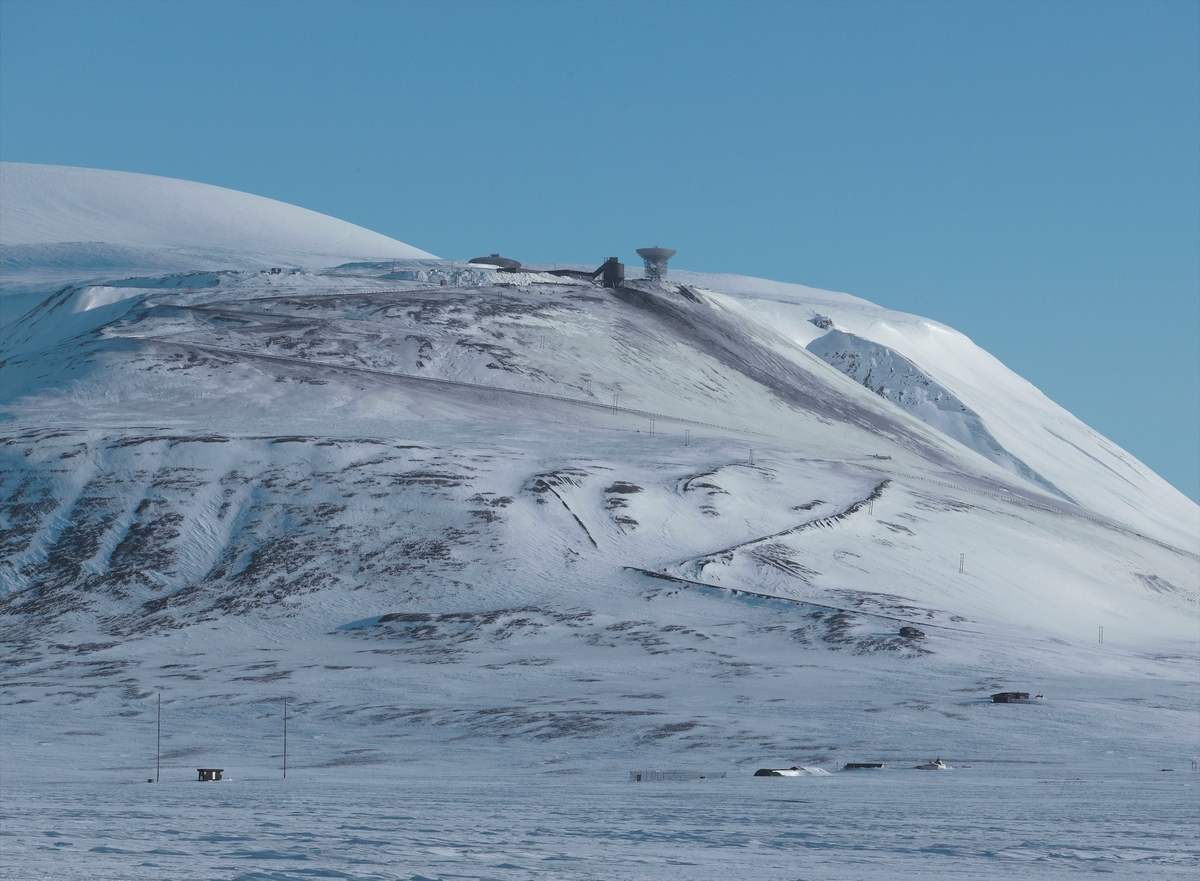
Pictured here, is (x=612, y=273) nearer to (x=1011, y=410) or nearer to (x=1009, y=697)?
(x=1011, y=410)

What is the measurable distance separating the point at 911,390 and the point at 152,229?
87.9m

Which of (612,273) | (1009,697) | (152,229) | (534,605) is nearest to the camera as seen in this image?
(1009,697)

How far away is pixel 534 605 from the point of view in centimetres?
6762

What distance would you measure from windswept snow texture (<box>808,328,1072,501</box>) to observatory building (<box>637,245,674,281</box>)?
2119 cm

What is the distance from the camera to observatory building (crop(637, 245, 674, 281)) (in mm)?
153000

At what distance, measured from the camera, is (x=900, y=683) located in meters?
54.1

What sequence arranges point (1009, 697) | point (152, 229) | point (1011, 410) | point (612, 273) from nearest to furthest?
point (1009, 697) → point (612, 273) → point (1011, 410) → point (152, 229)

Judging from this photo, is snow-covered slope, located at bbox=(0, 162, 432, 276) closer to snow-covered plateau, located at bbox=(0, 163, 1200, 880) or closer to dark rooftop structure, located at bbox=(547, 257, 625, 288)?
snow-covered plateau, located at bbox=(0, 163, 1200, 880)

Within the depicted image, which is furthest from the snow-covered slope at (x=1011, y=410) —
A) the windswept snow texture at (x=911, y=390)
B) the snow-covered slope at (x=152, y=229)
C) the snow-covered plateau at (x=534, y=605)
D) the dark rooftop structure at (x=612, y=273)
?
the snow-covered slope at (x=152, y=229)

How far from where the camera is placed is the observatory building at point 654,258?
153000mm

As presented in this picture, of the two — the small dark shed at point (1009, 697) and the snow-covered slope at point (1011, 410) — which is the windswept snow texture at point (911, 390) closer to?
the snow-covered slope at point (1011, 410)

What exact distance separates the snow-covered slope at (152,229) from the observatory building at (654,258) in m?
33.9

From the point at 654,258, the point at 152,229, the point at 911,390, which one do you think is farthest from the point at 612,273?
the point at 152,229

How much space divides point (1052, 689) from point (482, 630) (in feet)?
77.6
